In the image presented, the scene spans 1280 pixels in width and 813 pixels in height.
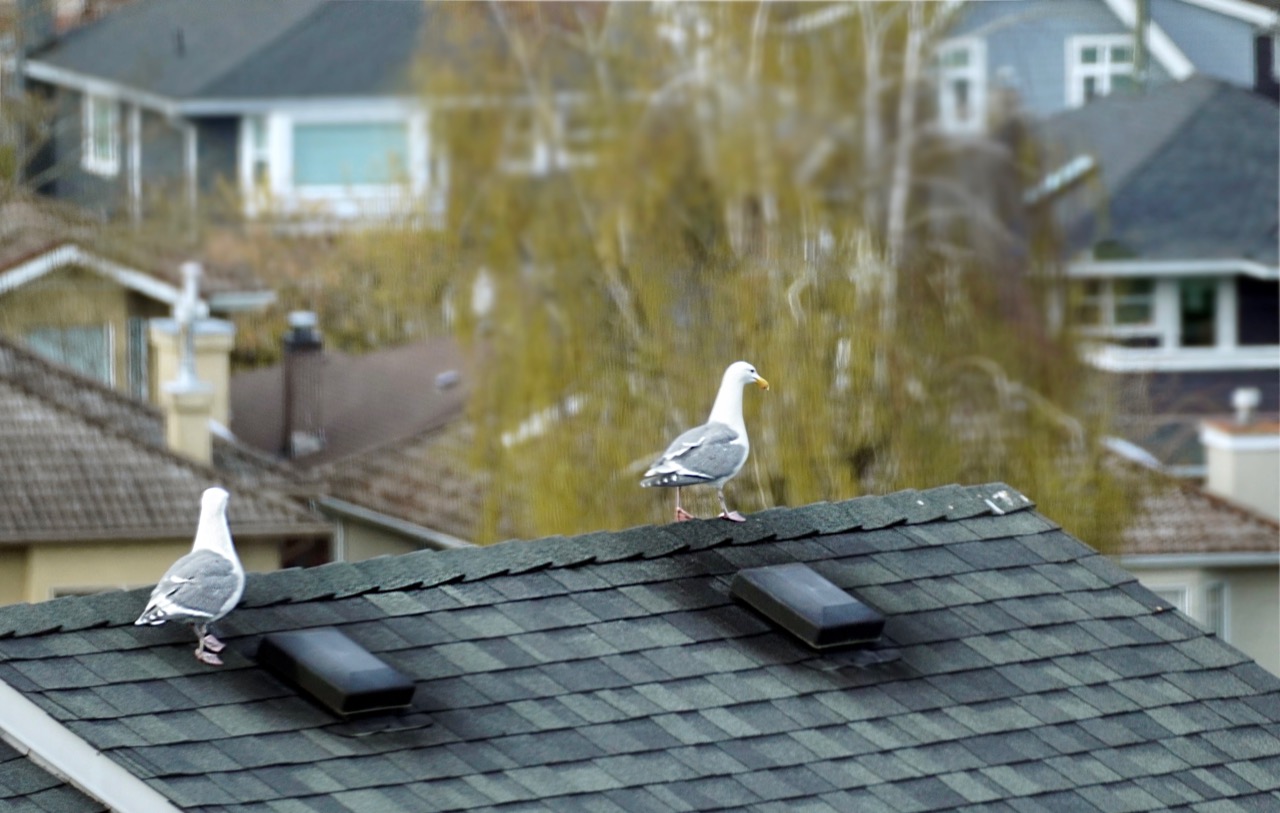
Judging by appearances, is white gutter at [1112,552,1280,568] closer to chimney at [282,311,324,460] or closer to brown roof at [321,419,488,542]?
brown roof at [321,419,488,542]

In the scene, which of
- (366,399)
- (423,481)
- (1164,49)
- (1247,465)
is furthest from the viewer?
(1164,49)

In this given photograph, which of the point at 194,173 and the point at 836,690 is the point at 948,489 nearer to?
the point at 836,690

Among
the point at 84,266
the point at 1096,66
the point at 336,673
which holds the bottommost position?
the point at 336,673

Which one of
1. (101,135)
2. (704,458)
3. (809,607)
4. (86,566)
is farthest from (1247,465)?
(809,607)

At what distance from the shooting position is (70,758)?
702 cm

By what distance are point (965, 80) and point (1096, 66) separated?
24.9ft

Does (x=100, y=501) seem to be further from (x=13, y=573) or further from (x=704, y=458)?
(x=704, y=458)

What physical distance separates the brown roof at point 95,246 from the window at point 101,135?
1.11m

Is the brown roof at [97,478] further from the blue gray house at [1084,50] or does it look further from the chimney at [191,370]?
the blue gray house at [1084,50]

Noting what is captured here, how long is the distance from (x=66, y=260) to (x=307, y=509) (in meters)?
6.09

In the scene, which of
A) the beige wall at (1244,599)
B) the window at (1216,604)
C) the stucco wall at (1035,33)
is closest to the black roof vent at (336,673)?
the stucco wall at (1035,33)

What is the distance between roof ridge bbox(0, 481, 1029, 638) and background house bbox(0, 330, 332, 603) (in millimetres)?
15378

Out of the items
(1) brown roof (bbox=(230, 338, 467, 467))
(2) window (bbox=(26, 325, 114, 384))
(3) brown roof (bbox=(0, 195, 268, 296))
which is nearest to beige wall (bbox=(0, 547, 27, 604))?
(1) brown roof (bbox=(230, 338, 467, 467))

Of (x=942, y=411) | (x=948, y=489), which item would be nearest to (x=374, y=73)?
(x=942, y=411)
